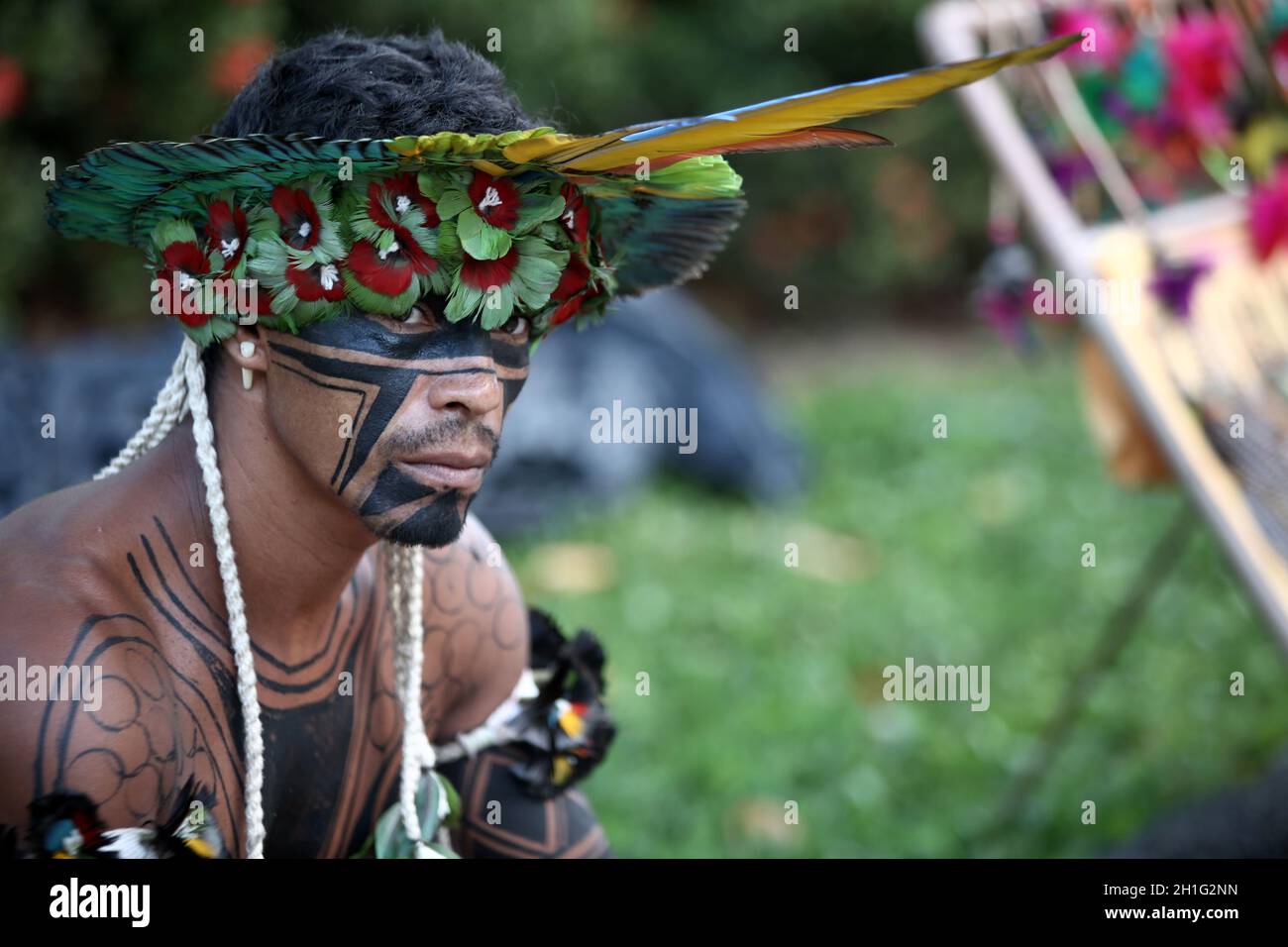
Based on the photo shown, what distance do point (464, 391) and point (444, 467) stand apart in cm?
10

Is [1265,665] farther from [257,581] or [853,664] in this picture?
[257,581]

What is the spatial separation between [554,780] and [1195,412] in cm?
170

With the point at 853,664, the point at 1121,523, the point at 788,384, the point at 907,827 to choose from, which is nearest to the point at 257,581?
the point at 907,827

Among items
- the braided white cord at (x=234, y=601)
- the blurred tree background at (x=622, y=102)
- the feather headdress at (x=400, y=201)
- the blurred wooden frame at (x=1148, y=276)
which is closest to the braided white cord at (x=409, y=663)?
the braided white cord at (x=234, y=601)

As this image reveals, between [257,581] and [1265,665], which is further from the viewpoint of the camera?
[1265,665]

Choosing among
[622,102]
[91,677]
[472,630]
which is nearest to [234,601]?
[91,677]

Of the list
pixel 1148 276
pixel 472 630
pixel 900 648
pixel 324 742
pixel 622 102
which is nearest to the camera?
pixel 324 742

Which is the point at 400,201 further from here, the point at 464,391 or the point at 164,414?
the point at 164,414

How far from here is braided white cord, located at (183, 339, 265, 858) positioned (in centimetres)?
176

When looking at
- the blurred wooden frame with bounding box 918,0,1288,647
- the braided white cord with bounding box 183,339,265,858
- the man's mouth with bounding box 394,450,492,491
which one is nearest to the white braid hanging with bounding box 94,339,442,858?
the braided white cord with bounding box 183,339,265,858

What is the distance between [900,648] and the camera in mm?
4672

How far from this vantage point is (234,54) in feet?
17.3

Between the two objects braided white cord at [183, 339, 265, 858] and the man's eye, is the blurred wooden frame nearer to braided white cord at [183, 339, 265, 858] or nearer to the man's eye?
the man's eye

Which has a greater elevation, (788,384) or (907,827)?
(788,384)
